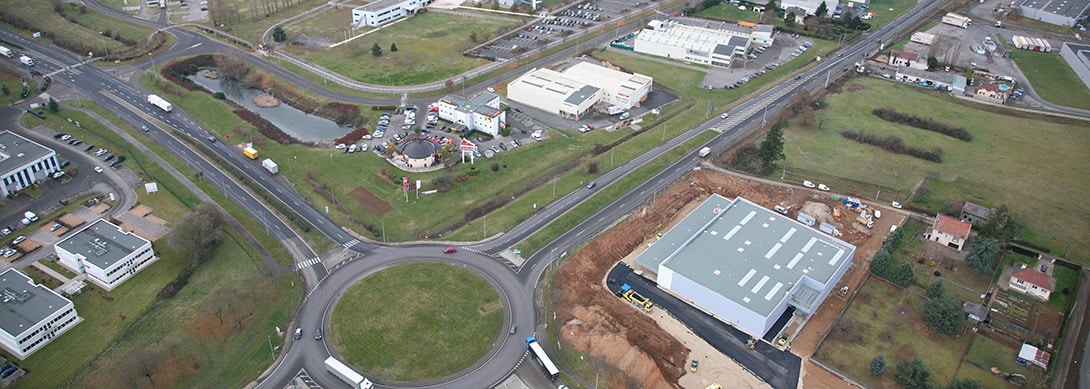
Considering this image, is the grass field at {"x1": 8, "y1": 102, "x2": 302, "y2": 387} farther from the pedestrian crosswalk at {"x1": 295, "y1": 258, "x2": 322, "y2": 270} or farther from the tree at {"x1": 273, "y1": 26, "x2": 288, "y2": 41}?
the tree at {"x1": 273, "y1": 26, "x2": 288, "y2": 41}

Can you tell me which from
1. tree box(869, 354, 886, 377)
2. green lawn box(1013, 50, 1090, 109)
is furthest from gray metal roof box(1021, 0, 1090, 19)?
tree box(869, 354, 886, 377)

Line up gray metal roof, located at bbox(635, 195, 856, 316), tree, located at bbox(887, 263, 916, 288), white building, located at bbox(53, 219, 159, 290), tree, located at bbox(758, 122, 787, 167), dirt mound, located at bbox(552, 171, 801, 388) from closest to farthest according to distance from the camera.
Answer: dirt mound, located at bbox(552, 171, 801, 388) < gray metal roof, located at bbox(635, 195, 856, 316) < white building, located at bbox(53, 219, 159, 290) < tree, located at bbox(887, 263, 916, 288) < tree, located at bbox(758, 122, 787, 167)

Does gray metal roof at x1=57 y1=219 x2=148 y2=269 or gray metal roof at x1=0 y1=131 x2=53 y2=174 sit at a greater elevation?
gray metal roof at x1=0 y1=131 x2=53 y2=174

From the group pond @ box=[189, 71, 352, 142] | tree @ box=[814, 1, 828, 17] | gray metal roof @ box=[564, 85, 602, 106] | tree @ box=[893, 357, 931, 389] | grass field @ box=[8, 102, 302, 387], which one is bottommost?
grass field @ box=[8, 102, 302, 387]

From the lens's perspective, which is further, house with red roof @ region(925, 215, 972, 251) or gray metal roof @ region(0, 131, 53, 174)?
gray metal roof @ region(0, 131, 53, 174)

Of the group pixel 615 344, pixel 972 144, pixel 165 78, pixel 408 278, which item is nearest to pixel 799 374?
pixel 615 344

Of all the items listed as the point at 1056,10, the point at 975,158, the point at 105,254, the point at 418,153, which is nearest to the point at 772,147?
the point at 975,158

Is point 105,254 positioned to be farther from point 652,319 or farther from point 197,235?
point 652,319
